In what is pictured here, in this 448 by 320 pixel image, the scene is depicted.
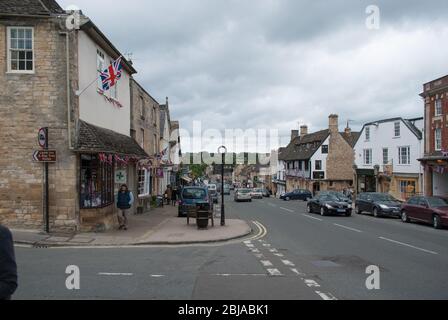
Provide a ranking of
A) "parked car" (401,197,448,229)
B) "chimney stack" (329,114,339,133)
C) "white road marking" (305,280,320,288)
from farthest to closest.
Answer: "chimney stack" (329,114,339,133), "parked car" (401,197,448,229), "white road marking" (305,280,320,288)

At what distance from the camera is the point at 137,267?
9.87 meters

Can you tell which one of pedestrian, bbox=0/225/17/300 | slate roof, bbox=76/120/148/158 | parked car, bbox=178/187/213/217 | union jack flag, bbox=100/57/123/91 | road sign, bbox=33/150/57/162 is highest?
union jack flag, bbox=100/57/123/91

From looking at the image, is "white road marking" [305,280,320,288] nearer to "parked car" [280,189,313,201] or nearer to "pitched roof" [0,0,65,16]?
"pitched roof" [0,0,65,16]

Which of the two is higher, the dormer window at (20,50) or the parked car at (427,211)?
the dormer window at (20,50)

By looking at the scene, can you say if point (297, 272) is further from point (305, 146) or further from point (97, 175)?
point (305, 146)

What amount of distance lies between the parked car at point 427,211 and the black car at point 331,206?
3.76 meters

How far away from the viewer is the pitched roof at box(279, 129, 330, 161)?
6188 cm

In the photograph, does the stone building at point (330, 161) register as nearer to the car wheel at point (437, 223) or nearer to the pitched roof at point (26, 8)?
the car wheel at point (437, 223)

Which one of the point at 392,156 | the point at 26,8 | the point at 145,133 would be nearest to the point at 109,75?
the point at 26,8

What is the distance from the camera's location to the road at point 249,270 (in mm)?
7566

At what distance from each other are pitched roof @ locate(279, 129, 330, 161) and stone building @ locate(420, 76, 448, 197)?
2664 centimetres

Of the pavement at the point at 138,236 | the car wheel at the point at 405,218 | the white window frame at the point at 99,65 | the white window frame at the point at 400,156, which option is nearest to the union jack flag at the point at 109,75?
the white window frame at the point at 99,65

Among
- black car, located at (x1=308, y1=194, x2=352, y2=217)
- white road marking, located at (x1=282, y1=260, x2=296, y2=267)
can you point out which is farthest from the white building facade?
white road marking, located at (x1=282, y1=260, x2=296, y2=267)
